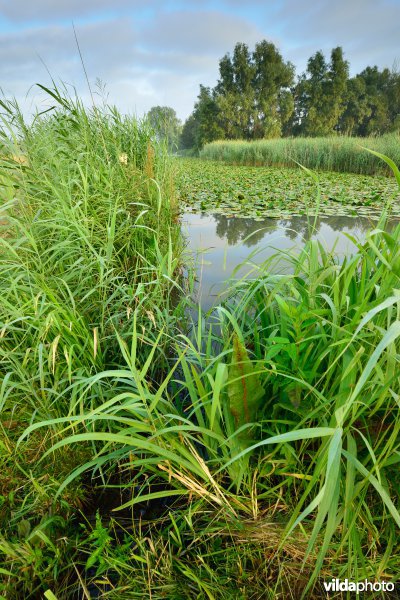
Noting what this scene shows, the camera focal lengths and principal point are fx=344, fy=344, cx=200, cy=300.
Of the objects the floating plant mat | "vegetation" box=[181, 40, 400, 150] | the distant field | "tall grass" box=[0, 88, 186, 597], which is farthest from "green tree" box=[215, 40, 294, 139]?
"tall grass" box=[0, 88, 186, 597]

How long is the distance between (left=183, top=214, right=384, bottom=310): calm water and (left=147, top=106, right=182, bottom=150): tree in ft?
3.02

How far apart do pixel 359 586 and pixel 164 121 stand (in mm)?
3277

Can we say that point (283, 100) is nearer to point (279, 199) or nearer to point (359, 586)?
point (279, 199)

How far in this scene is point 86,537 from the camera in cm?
95

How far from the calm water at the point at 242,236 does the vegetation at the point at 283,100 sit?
26665mm

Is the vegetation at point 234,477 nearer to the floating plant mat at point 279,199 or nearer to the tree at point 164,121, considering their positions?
the tree at point 164,121

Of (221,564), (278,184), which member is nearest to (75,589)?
(221,564)

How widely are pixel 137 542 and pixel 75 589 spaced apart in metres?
0.17

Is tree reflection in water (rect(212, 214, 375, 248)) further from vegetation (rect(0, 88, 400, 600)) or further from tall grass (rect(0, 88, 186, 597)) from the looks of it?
vegetation (rect(0, 88, 400, 600))

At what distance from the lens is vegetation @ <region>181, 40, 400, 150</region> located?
29.0 meters

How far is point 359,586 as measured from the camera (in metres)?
0.76

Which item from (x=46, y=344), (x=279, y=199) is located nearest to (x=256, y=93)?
(x=279, y=199)

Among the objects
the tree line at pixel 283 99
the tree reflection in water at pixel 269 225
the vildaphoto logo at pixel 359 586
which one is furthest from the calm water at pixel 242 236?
the tree line at pixel 283 99

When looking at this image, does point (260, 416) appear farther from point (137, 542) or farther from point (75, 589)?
point (75, 589)
